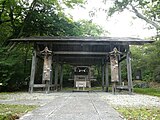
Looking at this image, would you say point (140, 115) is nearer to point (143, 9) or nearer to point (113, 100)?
point (113, 100)

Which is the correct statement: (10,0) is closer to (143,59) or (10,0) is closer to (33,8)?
(33,8)

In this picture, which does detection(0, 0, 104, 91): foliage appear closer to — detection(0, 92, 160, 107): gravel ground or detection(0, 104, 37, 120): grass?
detection(0, 92, 160, 107): gravel ground

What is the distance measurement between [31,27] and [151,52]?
38.0ft

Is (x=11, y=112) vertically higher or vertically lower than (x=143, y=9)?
lower

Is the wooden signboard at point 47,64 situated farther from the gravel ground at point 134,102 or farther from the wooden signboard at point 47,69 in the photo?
the gravel ground at point 134,102

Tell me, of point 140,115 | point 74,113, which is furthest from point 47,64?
point 140,115

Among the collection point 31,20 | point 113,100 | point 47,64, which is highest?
point 31,20

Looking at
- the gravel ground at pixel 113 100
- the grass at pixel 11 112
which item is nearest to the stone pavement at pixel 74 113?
the grass at pixel 11 112

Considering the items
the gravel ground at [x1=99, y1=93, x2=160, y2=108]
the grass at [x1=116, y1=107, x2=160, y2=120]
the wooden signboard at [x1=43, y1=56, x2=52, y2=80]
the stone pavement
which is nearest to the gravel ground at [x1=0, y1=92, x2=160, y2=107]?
the gravel ground at [x1=99, y1=93, x2=160, y2=108]

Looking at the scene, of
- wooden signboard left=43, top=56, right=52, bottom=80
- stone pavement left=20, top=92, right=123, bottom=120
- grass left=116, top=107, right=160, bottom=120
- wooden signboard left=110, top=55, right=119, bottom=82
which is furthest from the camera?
wooden signboard left=43, top=56, right=52, bottom=80

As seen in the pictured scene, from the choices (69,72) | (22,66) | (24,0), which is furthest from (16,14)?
(69,72)

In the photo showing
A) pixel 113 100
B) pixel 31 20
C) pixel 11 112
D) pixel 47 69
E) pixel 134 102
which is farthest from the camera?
pixel 31 20

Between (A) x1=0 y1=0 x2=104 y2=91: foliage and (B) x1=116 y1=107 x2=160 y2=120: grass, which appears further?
(A) x1=0 y1=0 x2=104 y2=91: foliage

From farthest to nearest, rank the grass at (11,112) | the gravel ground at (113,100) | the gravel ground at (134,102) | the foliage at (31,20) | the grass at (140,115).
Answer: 1. the foliage at (31,20)
2. the gravel ground at (113,100)
3. the gravel ground at (134,102)
4. the grass at (140,115)
5. the grass at (11,112)
